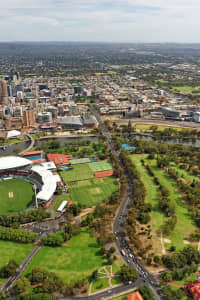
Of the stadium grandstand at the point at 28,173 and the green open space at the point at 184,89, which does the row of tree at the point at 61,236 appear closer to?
the stadium grandstand at the point at 28,173

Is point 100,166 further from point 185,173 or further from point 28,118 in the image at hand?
point 28,118

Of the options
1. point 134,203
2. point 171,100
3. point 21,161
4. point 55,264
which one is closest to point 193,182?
point 134,203

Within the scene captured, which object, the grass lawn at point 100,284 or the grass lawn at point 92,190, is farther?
the grass lawn at point 92,190

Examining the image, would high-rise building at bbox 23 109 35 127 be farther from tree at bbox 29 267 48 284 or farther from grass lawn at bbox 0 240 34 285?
tree at bbox 29 267 48 284

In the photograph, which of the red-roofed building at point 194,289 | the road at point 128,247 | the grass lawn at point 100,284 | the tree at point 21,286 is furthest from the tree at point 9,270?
the red-roofed building at point 194,289

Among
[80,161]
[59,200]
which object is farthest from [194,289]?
[80,161]

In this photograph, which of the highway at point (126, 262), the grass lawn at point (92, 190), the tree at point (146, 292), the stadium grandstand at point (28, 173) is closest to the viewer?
the tree at point (146, 292)

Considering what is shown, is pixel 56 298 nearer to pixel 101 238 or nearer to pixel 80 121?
pixel 101 238
